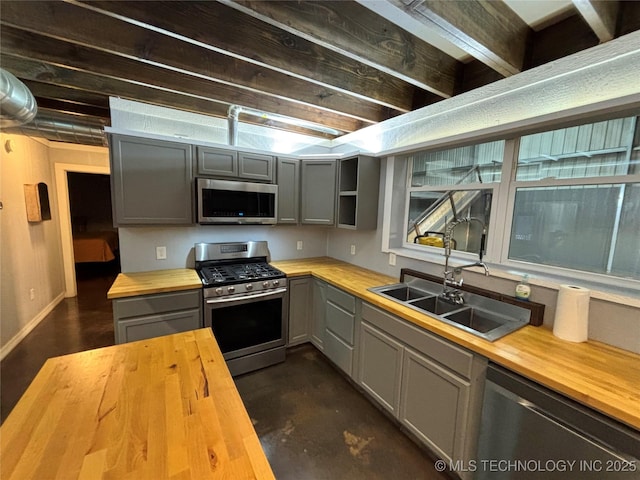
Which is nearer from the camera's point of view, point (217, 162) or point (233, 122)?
point (217, 162)

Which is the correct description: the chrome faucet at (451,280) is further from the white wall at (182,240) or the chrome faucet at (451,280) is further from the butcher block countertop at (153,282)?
the butcher block countertop at (153,282)

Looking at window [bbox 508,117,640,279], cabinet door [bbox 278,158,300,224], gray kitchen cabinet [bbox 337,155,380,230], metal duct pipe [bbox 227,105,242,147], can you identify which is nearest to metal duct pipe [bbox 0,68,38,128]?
metal duct pipe [bbox 227,105,242,147]

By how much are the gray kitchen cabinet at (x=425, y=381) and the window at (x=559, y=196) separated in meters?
0.90

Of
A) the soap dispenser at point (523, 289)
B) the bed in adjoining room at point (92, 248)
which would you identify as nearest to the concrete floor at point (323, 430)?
the soap dispenser at point (523, 289)

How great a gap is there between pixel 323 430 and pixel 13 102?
2931 mm

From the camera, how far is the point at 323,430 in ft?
6.31

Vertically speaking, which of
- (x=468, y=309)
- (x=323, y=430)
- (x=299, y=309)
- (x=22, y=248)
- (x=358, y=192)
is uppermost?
(x=358, y=192)

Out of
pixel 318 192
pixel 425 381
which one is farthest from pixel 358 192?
pixel 425 381

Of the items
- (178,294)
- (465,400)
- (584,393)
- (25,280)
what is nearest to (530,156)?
(584,393)

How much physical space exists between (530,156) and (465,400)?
1.62 meters

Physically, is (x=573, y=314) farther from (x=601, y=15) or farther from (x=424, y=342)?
(x=601, y=15)

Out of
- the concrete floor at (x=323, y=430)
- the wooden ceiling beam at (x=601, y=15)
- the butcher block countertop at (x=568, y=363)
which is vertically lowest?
the concrete floor at (x=323, y=430)

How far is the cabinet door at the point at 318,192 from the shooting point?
117 inches

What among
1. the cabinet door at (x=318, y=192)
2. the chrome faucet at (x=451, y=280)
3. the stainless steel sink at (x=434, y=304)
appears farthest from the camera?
the cabinet door at (x=318, y=192)
